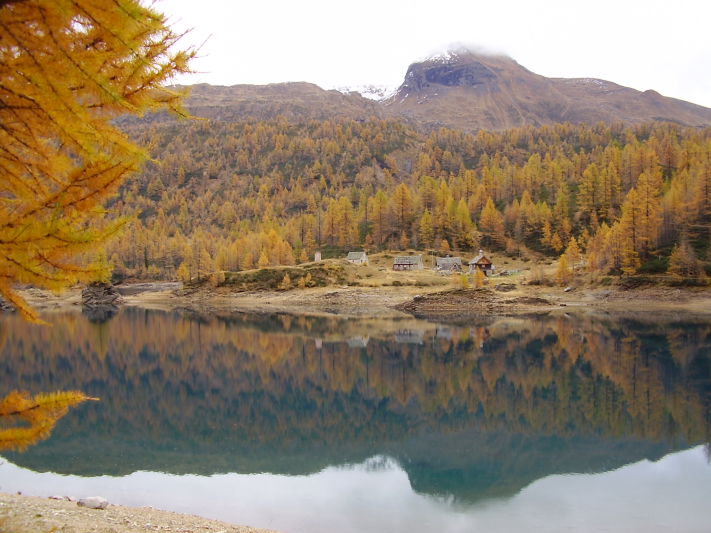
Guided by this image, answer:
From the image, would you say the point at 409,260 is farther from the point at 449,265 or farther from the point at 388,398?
the point at 388,398

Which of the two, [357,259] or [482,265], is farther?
[357,259]

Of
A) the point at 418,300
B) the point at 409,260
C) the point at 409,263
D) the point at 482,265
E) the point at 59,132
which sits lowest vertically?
the point at 418,300

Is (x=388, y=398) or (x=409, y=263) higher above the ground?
(x=409, y=263)

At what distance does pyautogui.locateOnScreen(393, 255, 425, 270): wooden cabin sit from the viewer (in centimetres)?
10112

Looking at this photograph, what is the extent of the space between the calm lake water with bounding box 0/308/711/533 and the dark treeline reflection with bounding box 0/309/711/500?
0.49ft

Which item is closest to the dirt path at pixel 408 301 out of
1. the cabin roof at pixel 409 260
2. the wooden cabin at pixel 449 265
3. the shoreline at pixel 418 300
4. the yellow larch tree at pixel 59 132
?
the shoreline at pixel 418 300

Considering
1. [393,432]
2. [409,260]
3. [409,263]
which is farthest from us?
[409,260]

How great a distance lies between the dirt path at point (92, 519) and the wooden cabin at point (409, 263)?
88.9 meters

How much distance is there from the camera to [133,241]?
521 ft

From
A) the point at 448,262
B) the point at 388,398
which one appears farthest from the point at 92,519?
the point at 448,262

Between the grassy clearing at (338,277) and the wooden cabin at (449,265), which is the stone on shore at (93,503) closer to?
the grassy clearing at (338,277)

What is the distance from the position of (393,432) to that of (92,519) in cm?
1559

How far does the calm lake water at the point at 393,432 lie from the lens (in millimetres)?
15961

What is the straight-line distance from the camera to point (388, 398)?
31.2 meters
